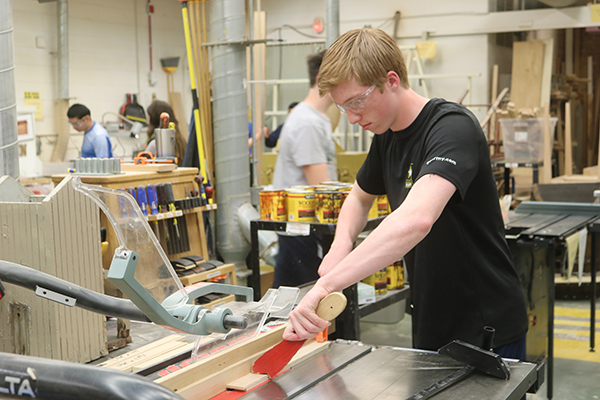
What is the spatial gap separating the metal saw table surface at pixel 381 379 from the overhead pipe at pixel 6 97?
170 centimetres

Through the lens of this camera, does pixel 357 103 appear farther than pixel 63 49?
No

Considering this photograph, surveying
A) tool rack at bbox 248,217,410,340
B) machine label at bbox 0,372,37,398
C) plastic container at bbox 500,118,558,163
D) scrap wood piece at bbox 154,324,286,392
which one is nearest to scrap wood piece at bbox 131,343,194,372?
scrap wood piece at bbox 154,324,286,392

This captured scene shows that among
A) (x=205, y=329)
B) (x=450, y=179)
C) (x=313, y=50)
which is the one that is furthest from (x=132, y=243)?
(x=313, y=50)

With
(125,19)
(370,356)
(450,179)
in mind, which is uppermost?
(125,19)

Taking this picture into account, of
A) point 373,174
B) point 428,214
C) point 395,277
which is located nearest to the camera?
point 428,214

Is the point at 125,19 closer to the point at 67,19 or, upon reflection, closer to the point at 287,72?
the point at 67,19

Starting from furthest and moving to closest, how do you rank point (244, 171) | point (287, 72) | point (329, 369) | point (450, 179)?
point (287, 72), point (244, 171), point (329, 369), point (450, 179)

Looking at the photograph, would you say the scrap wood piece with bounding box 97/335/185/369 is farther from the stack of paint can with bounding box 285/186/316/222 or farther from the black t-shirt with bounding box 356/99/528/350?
the stack of paint can with bounding box 285/186/316/222

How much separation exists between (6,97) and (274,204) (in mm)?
1342

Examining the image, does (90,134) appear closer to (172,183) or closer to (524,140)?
(172,183)

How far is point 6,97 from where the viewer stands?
260cm

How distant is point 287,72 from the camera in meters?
9.10

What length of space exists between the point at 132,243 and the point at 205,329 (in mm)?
234

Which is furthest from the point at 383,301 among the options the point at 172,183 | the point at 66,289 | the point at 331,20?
the point at 331,20
